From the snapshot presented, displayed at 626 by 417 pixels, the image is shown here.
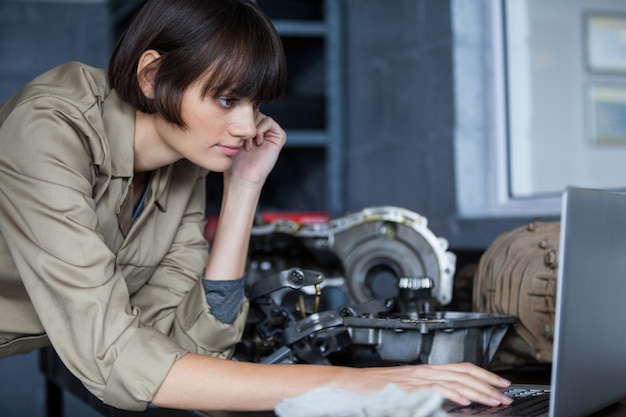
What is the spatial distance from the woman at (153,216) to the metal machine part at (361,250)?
11.9 inches

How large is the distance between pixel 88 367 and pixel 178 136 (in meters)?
0.39

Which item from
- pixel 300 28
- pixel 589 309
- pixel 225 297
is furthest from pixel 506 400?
pixel 300 28

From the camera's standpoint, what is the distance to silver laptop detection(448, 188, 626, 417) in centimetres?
77

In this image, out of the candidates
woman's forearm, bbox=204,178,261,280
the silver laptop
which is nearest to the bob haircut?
woman's forearm, bbox=204,178,261,280

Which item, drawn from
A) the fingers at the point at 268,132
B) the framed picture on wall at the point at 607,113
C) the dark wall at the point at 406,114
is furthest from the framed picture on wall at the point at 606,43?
the fingers at the point at 268,132

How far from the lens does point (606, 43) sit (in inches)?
91.7

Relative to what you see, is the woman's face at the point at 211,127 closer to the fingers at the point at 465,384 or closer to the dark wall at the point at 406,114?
the fingers at the point at 465,384

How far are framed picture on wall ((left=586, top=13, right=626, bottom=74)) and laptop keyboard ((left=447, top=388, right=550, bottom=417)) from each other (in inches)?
62.1

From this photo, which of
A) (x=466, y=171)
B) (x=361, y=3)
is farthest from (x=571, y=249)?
(x=361, y=3)

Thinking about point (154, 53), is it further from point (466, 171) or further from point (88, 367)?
point (466, 171)

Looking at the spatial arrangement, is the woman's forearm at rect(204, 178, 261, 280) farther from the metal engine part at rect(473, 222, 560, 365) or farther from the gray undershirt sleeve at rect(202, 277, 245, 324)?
the metal engine part at rect(473, 222, 560, 365)

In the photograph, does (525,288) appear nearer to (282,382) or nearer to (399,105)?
(282,382)

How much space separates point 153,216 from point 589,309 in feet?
2.69

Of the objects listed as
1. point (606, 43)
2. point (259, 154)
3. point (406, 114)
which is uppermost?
point (606, 43)
